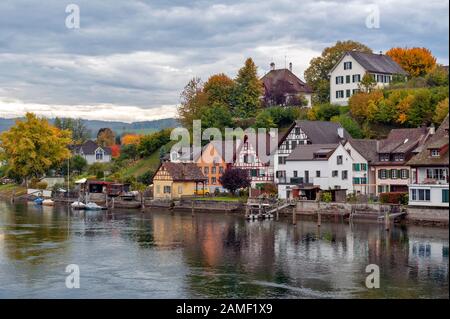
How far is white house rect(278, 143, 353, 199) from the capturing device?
83250 millimetres

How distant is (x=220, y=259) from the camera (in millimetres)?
52062

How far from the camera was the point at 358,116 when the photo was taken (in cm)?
10331

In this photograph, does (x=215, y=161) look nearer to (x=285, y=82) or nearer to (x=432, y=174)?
(x=285, y=82)

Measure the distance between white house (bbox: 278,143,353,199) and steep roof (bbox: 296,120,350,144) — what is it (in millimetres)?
4837

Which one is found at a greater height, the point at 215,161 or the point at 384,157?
the point at 215,161

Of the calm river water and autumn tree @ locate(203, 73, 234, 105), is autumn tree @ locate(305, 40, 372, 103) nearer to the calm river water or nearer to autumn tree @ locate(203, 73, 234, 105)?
autumn tree @ locate(203, 73, 234, 105)

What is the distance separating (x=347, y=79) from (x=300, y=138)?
71.8ft

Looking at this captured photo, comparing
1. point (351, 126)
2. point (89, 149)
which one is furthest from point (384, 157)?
point (89, 149)

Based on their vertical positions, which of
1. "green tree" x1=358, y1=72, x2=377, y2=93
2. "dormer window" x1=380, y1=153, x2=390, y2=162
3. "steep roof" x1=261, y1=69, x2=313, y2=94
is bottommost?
"dormer window" x1=380, y1=153, x2=390, y2=162

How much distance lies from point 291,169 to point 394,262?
39.1 meters

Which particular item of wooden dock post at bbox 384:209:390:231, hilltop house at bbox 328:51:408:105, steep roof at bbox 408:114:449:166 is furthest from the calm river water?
hilltop house at bbox 328:51:408:105

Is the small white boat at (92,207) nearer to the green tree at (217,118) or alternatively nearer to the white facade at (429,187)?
the green tree at (217,118)

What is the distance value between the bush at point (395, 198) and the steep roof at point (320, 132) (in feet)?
63.9

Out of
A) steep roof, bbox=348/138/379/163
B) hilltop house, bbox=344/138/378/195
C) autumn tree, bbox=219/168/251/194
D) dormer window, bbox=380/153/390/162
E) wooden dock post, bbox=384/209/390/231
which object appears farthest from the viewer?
autumn tree, bbox=219/168/251/194
